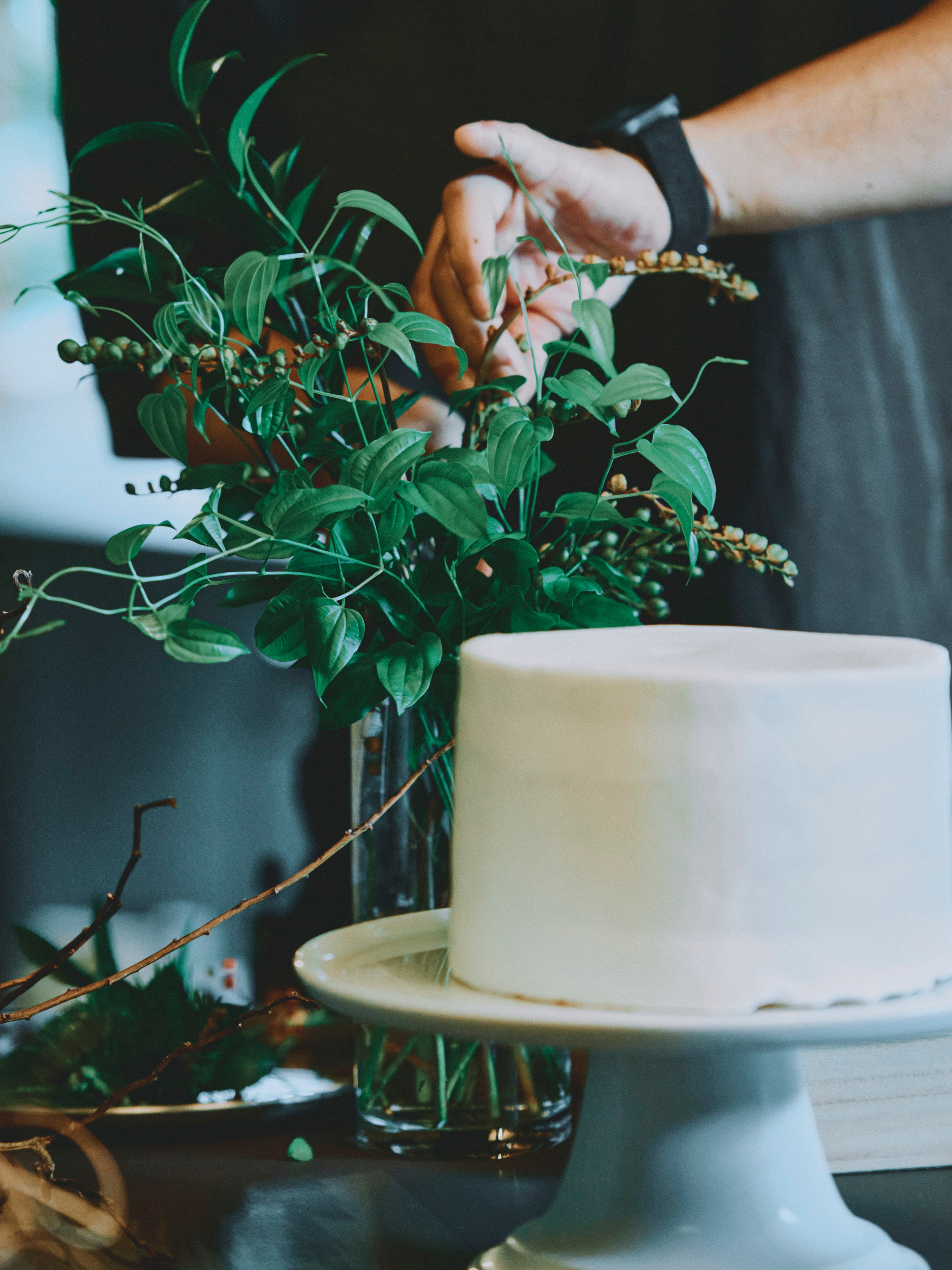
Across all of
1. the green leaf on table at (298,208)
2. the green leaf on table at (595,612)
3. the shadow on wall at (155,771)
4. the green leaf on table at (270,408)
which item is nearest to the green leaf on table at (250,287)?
the green leaf on table at (270,408)

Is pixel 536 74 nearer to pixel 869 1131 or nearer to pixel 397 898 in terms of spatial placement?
pixel 397 898

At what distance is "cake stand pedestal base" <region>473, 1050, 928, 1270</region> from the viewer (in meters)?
0.52

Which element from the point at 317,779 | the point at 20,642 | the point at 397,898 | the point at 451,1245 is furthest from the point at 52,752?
the point at 451,1245

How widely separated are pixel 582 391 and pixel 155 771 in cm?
47

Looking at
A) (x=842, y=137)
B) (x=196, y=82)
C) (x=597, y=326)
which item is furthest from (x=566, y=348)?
(x=842, y=137)

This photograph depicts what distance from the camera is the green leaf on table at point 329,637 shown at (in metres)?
0.61

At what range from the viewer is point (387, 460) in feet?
1.91

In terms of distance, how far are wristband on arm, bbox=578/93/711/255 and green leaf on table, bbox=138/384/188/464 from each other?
438mm

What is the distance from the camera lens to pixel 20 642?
0.90 metres

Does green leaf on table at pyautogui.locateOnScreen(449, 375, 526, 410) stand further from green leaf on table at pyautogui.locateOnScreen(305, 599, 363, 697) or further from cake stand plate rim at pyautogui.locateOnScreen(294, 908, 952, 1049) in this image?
cake stand plate rim at pyautogui.locateOnScreen(294, 908, 952, 1049)

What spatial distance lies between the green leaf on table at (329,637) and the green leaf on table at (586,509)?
5.0 inches

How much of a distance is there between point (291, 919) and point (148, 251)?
19.0 inches

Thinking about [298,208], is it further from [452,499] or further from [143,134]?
[452,499]

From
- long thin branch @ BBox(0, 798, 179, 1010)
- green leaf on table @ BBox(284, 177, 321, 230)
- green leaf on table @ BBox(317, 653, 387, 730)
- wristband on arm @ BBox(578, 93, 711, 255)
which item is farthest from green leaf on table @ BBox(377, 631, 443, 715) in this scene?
wristband on arm @ BBox(578, 93, 711, 255)
